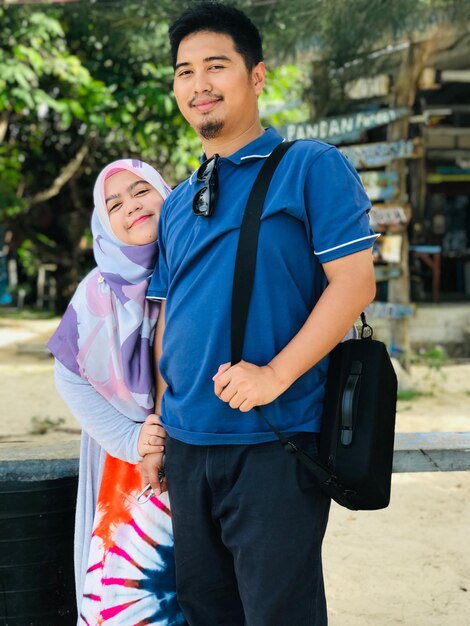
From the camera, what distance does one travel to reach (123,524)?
6.60 feet

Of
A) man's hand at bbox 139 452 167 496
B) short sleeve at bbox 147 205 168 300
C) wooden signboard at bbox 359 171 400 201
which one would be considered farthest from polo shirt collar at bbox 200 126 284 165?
wooden signboard at bbox 359 171 400 201

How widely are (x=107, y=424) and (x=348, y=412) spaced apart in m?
0.67

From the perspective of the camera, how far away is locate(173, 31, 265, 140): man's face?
180 cm

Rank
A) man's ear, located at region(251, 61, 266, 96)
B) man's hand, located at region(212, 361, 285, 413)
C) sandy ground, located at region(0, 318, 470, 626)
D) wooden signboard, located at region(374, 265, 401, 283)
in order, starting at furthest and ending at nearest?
wooden signboard, located at region(374, 265, 401, 283) → sandy ground, located at region(0, 318, 470, 626) → man's ear, located at region(251, 61, 266, 96) → man's hand, located at region(212, 361, 285, 413)

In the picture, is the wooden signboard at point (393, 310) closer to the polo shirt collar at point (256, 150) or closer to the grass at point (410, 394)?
the grass at point (410, 394)

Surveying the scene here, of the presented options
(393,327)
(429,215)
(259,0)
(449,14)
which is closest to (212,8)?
(259,0)

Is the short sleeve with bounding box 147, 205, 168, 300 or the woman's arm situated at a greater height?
the short sleeve with bounding box 147, 205, 168, 300

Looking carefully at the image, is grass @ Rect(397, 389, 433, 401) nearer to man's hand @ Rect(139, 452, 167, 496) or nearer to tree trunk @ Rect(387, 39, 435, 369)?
tree trunk @ Rect(387, 39, 435, 369)

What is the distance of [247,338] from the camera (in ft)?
5.58

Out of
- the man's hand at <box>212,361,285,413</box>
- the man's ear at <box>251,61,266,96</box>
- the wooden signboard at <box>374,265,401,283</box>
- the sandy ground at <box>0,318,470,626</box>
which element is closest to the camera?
the man's hand at <box>212,361,285,413</box>

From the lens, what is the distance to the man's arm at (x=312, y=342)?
1612 mm

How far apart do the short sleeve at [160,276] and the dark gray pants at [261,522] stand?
0.38 m

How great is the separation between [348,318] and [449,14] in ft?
17.1

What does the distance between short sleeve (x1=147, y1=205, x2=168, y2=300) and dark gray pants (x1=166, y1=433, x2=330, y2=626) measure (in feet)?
1.26
